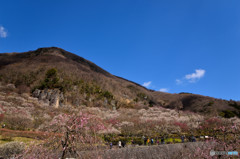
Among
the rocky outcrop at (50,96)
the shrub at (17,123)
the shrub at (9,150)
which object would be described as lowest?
the shrub at (9,150)

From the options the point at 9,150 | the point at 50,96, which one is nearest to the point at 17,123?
the point at 9,150

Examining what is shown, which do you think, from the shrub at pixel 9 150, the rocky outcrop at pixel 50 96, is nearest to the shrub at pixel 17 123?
the shrub at pixel 9 150

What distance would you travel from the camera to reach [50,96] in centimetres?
2817

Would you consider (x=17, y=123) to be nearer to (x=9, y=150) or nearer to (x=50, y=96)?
(x=9, y=150)

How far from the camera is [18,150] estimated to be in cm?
792

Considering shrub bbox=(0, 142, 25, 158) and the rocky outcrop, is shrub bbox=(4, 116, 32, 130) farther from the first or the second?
the rocky outcrop

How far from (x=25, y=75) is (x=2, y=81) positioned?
4869 millimetres

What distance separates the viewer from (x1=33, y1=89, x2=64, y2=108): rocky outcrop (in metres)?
27.2

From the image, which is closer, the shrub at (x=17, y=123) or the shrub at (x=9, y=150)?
the shrub at (x=9, y=150)

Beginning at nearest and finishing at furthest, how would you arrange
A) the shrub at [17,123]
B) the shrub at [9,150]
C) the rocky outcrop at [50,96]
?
the shrub at [9,150] → the shrub at [17,123] → the rocky outcrop at [50,96]

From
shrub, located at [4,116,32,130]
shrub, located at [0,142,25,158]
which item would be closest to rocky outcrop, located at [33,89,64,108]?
shrub, located at [4,116,32,130]

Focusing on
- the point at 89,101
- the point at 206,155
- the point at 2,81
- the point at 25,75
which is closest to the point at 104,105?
the point at 89,101

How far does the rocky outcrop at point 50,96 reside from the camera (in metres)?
27.2

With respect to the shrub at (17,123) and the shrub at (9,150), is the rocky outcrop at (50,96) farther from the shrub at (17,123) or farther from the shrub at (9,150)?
the shrub at (9,150)
